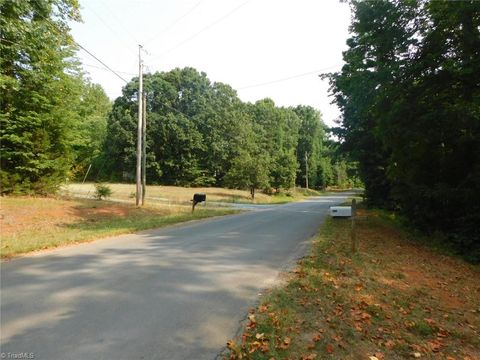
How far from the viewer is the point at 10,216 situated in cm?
1458

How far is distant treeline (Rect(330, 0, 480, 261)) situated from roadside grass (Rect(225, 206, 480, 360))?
170 inches

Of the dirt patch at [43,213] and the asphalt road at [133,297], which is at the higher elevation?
the dirt patch at [43,213]

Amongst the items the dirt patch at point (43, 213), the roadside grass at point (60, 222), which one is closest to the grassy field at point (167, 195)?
the dirt patch at point (43, 213)

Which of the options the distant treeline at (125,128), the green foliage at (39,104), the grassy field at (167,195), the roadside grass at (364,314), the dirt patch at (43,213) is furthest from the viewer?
the grassy field at (167,195)

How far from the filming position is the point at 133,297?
5.45 metres

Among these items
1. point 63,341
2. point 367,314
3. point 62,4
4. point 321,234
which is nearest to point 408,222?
point 321,234

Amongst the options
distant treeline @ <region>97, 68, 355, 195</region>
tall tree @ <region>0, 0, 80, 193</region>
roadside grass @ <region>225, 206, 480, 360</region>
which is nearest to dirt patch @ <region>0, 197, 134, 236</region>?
tall tree @ <region>0, 0, 80, 193</region>

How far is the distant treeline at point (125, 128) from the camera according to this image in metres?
17.9

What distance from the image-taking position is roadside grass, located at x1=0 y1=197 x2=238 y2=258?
1027cm

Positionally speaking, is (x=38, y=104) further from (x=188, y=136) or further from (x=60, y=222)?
(x=188, y=136)

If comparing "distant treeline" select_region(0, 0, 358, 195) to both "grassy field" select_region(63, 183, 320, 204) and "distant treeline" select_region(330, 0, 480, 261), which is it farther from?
"distant treeline" select_region(330, 0, 480, 261)

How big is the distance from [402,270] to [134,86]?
57.6 meters

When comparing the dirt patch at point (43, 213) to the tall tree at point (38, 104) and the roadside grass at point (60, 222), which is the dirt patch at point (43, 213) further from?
the tall tree at point (38, 104)

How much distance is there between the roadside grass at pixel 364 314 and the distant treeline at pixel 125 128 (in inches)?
584
